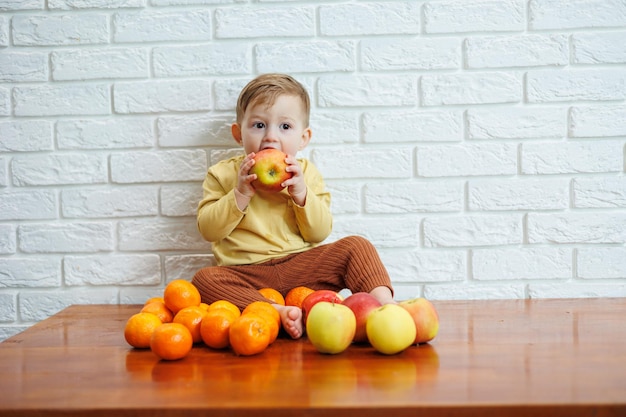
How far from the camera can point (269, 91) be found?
1920 millimetres

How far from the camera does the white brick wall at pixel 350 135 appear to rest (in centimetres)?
209

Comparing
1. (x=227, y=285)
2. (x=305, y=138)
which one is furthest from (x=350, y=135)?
(x=227, y=285)

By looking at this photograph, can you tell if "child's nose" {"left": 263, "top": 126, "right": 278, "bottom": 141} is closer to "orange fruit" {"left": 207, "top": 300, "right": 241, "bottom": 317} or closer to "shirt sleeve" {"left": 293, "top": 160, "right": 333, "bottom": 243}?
"shirt sleeve" {"left": 293, "top": 160, "right": 333, "bottom": 243}

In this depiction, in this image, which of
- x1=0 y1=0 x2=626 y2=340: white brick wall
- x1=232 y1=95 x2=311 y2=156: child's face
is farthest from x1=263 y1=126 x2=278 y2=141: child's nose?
x1=0 y1=0 x2=626 y2=340: white brick wall

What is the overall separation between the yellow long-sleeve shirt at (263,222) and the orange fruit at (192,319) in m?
0.39

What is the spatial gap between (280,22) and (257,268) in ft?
2.72

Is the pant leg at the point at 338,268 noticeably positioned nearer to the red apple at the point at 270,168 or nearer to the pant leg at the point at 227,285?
the pant leg at the point at 227,285

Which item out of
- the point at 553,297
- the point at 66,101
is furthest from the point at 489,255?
the point at 66,101

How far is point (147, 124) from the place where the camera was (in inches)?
85.0

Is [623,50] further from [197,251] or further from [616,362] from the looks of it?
[197,251]

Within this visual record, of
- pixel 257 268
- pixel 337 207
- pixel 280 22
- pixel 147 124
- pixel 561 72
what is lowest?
pixel 257 268

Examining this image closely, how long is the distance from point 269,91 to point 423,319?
0.85 meters

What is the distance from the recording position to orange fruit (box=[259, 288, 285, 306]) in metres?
1.81

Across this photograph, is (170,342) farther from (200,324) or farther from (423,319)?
(423,319)
